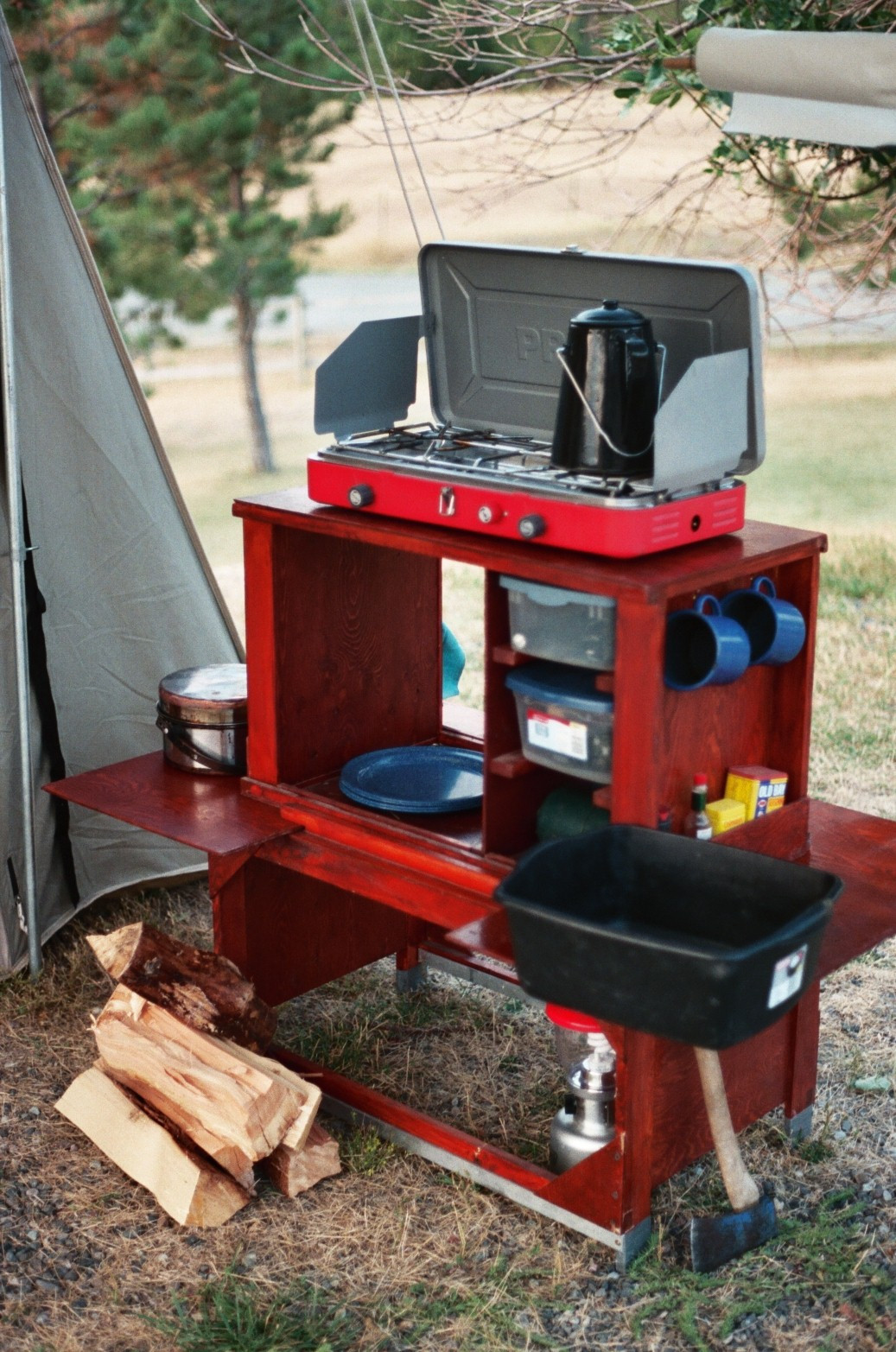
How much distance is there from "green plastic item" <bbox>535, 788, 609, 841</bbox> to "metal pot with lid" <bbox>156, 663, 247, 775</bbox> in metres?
0.79

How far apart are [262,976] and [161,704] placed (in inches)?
25.4

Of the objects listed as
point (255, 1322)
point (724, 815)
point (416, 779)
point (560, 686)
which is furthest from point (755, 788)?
point (255, 1322)

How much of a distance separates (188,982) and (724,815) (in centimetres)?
113

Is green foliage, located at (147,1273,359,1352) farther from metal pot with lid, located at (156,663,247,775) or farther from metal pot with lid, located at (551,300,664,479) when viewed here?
metal pot with lid, located at (551,300,664,479)

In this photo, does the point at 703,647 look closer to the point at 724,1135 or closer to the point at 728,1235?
the point at 724,1135

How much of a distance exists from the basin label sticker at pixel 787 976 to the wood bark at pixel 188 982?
1.20 metres

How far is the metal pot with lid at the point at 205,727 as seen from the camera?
3.41 metres

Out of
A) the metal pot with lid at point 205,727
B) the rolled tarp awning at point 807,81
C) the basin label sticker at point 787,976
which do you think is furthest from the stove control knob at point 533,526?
the rolled tarp awning at point 807,81

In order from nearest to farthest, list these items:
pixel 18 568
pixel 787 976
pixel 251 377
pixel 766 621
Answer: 1. pixel 787 976
2. pixel 766 621
3. pixel 18 568
4. pixel 251 377

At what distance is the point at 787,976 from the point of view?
240cm

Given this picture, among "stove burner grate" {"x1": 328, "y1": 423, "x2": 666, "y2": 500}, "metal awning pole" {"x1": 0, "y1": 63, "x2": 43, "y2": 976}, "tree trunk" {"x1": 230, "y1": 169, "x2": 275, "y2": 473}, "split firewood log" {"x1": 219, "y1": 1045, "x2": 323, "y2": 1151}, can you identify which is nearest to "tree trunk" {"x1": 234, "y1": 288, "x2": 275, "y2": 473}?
"tree trunk" {"x1": 230, "y1": 169, "x2": 275, "y2": 473}

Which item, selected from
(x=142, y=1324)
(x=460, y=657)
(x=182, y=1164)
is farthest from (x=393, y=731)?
(x=142, y=1324)

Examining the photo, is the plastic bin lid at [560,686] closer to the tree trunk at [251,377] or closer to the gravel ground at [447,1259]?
the gravel ground at [447,1259]

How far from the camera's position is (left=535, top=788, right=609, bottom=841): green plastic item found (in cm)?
287
